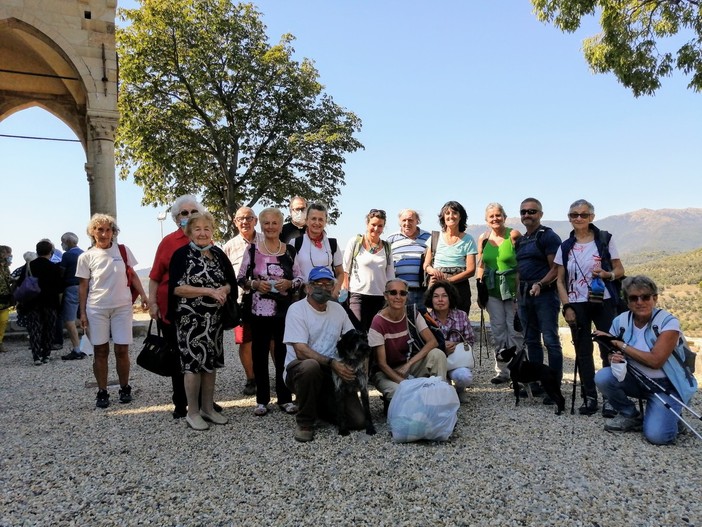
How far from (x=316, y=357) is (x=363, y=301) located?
1248 mm

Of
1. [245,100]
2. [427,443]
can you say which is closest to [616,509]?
[427,443]

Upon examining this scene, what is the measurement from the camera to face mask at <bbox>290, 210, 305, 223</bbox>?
538cm

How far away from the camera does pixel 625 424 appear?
158 inches

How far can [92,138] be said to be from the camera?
10.7m

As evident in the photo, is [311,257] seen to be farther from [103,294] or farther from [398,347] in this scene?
[103,294]

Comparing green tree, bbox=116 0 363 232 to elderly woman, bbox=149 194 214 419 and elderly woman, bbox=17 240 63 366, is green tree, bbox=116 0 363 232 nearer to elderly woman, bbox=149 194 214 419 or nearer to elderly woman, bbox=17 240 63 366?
elderly woman, bbox=17 240 63 366

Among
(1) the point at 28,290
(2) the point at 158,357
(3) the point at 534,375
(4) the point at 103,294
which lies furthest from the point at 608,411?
(1) the point at 28,290

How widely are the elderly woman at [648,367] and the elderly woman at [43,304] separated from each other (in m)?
7.64

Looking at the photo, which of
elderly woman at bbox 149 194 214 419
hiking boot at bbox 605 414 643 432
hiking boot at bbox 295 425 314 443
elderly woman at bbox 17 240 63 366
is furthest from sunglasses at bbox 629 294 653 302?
elderly woman at bbox 17 240 63 366

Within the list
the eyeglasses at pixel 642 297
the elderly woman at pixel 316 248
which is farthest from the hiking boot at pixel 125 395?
the eyeglasses at pixel 642 297

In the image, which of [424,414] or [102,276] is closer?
[424,414]

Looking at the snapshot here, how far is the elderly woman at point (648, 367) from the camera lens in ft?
12.4

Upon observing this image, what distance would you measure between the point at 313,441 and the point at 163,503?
129cm

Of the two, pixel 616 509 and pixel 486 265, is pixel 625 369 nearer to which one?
pixel 616 509
